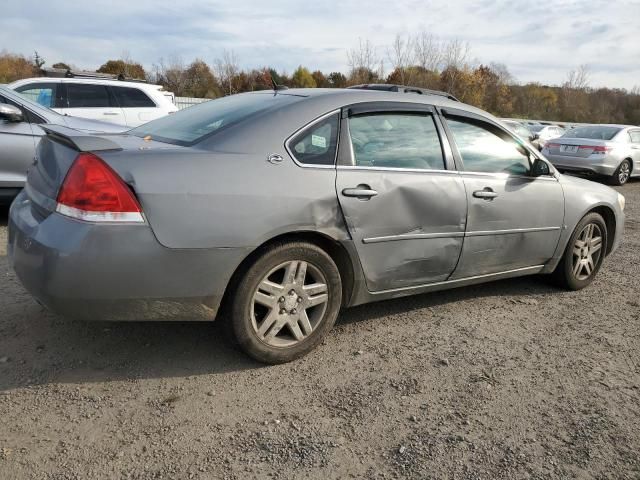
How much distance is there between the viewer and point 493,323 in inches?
150

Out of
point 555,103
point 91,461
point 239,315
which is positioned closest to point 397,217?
point 239,315

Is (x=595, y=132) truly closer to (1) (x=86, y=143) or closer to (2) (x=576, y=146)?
(2) (x=576, y=146)

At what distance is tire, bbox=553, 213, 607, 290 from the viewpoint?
446 centimetres

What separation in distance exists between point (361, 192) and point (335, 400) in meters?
1.15

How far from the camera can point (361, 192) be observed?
310cm

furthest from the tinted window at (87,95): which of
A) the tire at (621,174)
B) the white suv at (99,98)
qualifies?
the tire at (621,174)

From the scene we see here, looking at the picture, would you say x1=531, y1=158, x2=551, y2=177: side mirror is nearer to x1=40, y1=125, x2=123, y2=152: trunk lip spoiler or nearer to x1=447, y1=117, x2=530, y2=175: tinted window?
x1=447, y1=117, x2=530, y2=175: tinted window

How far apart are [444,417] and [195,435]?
1.18 m

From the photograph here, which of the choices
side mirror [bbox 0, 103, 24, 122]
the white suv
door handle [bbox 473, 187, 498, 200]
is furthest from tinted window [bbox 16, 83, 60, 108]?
door handle [bbox 473, 187, 498, 200]

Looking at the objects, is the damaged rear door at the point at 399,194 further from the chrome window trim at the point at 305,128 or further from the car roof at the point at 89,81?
the car roof at the point at 89,81

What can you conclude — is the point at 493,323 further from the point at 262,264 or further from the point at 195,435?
the point at 195,435

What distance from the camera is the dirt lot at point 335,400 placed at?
89.1 inches

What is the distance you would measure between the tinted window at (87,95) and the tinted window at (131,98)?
20 cm

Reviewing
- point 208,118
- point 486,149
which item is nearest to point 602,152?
point 486,149
